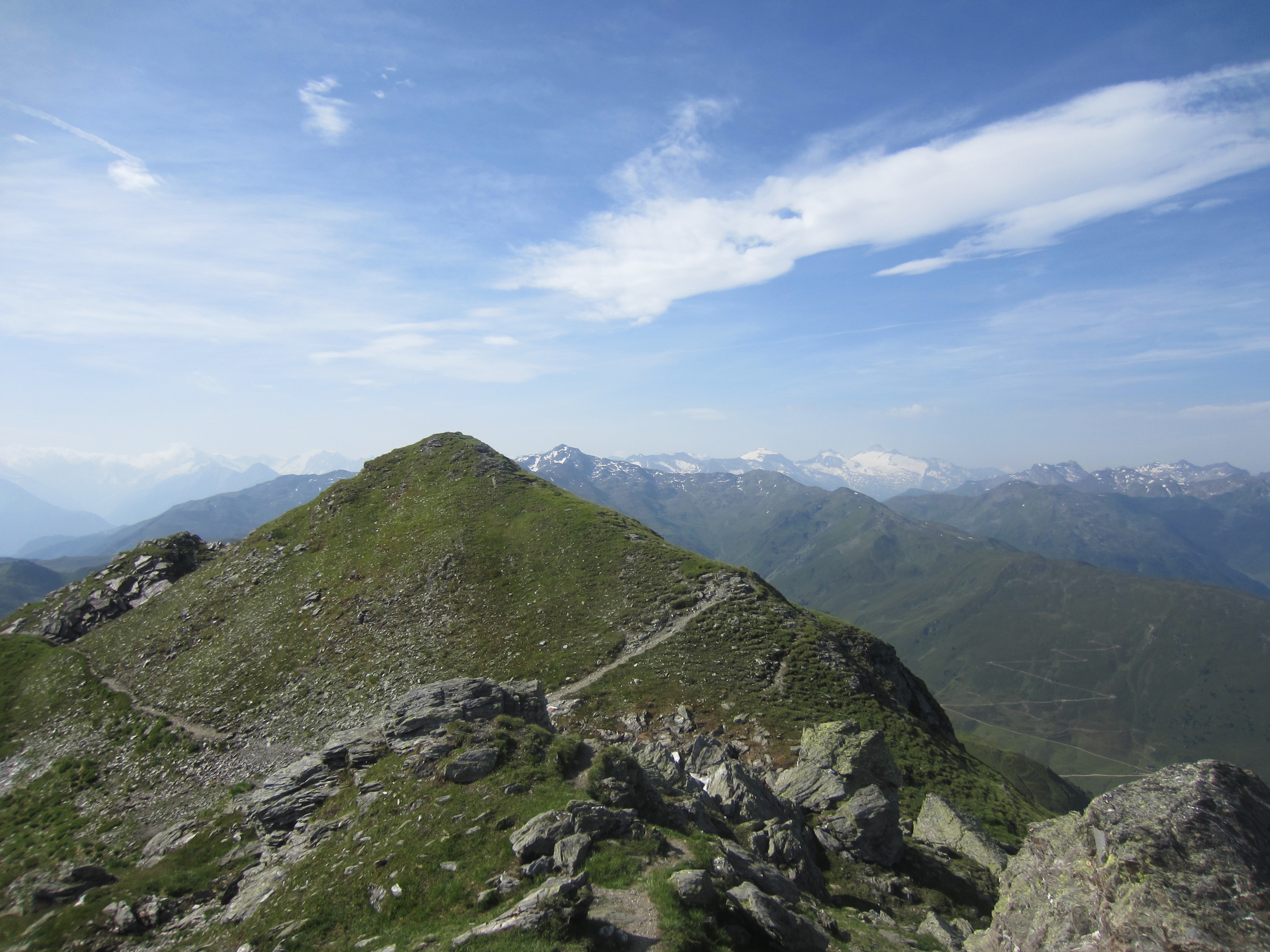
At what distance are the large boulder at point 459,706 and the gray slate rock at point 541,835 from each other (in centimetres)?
872

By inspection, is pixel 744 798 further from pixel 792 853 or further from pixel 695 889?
pixel 695 889

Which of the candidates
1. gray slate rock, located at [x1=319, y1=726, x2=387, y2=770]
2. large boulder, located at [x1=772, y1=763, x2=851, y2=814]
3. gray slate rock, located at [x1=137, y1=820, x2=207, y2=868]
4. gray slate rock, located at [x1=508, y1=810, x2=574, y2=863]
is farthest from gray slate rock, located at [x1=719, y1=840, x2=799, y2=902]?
gray slate rock, located at [x1=137, y1=820, x2=207, y2=868]

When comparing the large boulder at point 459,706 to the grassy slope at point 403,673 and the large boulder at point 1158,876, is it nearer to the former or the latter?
the grassy slope at point 403,673

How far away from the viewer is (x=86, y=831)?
1444 inches

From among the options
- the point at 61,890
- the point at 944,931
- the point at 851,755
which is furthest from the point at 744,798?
the point at 61,890

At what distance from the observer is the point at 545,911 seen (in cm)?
1349

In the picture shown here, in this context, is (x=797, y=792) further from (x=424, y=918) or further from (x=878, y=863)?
(x=424, y=918)

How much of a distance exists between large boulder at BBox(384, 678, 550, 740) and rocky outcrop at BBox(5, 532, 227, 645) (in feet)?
235

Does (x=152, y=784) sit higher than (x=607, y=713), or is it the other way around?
(x=607, y=713)

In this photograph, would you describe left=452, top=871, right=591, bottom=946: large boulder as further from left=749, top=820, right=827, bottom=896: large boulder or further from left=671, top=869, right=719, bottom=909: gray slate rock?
left=749, top=820, right=827, bottom=896: large boulder

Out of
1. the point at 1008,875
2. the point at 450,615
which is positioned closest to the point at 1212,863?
the point at 1008,875

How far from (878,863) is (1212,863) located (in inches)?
522

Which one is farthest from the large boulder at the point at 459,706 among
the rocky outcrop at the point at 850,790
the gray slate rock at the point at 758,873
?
the rocky outcrop at the point at 850,790

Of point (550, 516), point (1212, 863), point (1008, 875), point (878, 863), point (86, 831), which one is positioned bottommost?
point (86, 831)
